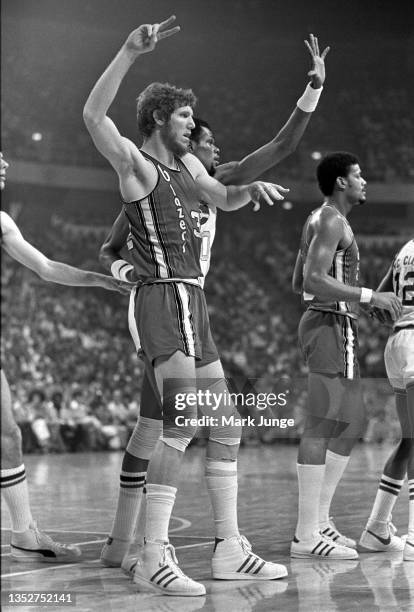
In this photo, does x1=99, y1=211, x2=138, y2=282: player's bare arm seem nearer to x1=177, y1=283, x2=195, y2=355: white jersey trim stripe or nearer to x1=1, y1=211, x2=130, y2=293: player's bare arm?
x1=1, y1=211, x2=130, y2=293: player's bare arm

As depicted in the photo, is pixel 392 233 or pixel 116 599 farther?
pixel 392 233

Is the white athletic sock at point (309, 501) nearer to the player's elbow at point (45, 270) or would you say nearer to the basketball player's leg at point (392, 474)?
the basketball player's leg at point (392, 474)

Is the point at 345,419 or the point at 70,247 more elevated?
the point at 70,247

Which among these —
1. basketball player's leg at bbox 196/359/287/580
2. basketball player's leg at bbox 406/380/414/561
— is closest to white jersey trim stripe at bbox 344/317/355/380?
basketball player's leg at bbox 406/380/414/561

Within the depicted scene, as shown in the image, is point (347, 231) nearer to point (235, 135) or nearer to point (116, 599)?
point (116, 599)

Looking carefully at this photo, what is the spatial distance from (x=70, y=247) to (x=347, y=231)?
2014 centimetres

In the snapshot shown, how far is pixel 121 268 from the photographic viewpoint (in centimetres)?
529

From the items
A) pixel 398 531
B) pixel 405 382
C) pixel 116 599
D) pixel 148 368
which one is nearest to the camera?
pixel 116 599

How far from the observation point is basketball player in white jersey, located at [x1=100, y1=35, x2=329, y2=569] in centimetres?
501

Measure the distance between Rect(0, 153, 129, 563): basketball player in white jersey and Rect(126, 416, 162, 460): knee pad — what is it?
60cm

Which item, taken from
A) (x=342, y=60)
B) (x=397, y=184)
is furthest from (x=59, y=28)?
(x=397, y=184)

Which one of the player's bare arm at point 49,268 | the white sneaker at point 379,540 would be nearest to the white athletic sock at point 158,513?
the player's bare arm at point 49,268

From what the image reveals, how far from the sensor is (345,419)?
18.7 feet

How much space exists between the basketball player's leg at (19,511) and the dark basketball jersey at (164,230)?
3.56ft
